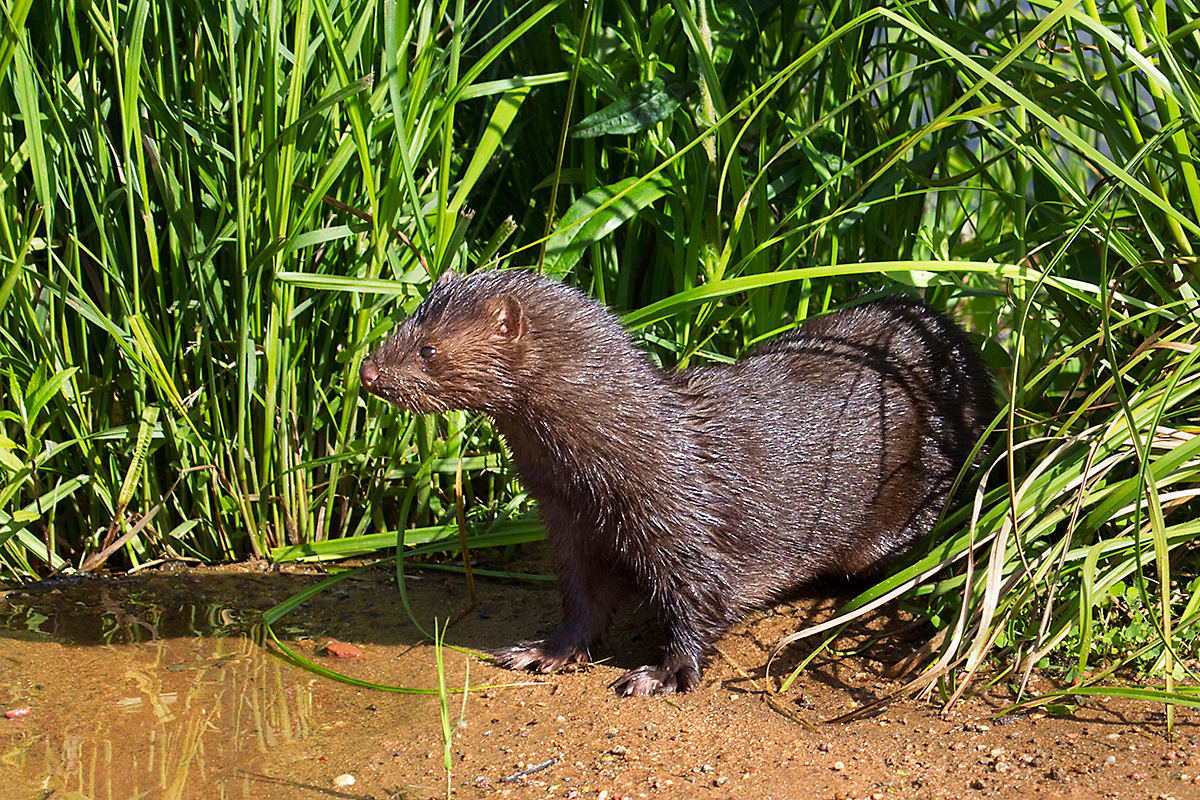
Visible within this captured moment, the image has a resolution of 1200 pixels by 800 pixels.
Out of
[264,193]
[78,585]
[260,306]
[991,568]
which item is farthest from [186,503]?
[991,568]

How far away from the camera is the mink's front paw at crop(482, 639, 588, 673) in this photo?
3533 mm

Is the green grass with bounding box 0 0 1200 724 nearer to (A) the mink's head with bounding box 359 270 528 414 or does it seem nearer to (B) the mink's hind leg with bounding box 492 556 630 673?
(A) the mink's head with bounding box 359 270 528 414

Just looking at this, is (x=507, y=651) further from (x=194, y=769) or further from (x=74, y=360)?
(x=74, y=360)

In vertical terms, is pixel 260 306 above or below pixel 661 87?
below

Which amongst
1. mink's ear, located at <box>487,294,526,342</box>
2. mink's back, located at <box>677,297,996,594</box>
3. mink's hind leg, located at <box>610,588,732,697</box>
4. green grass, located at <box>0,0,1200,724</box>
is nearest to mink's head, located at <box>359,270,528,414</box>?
mink's ear, located at <box>487,294,526,342</box>

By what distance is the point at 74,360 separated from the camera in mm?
3957

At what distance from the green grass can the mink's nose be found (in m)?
0.37

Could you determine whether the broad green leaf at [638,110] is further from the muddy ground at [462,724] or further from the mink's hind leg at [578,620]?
the muddy ground at [462,724]

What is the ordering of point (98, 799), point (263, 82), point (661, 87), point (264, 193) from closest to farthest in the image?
point (98, 799)
point (263, 82)
point (264, 193)
point (661, 87)

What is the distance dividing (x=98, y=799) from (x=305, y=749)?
0.49 metres

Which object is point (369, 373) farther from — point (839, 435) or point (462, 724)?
point (839, 435)

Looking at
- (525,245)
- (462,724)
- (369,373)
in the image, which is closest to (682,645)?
(462,724)

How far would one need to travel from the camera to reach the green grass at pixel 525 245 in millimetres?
3182

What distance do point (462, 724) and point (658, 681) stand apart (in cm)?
59
